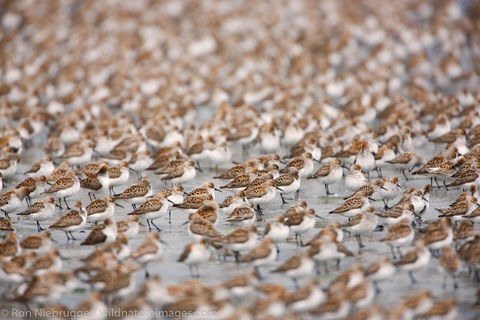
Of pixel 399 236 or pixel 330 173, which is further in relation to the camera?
pixel 330 173

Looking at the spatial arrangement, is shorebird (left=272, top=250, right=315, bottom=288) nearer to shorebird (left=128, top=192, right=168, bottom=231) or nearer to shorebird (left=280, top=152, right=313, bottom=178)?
shorebird (left=128, top=192, right=168, bottom=231)

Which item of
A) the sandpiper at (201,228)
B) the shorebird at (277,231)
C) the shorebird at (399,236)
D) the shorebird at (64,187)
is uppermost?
the shorebird at (64,187)

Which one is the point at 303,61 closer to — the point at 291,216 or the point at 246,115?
the point at 246,115

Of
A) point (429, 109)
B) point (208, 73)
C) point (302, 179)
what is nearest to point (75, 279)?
point (302, 179)

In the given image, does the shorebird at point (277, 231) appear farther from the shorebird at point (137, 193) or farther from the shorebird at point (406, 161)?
the shorebird at point (406, 161)

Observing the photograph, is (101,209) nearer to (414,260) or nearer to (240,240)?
(240,240)

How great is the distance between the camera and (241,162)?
62.8 ft

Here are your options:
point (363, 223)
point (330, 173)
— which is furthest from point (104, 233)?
point (330, 173)

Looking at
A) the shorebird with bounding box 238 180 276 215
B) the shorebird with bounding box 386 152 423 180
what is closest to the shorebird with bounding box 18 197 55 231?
the shorebird with bounding box 238 180 276 215

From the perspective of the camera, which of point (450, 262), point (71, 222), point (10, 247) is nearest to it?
point (450, 262)

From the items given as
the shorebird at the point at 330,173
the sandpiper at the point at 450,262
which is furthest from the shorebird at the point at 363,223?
the shorebird at the point at 330,173

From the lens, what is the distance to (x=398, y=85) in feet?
102

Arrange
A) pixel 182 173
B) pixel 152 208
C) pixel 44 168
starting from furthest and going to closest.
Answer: pixel 44 168
pixel 182 173
pixel 152 208

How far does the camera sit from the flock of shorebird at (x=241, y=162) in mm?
10859
